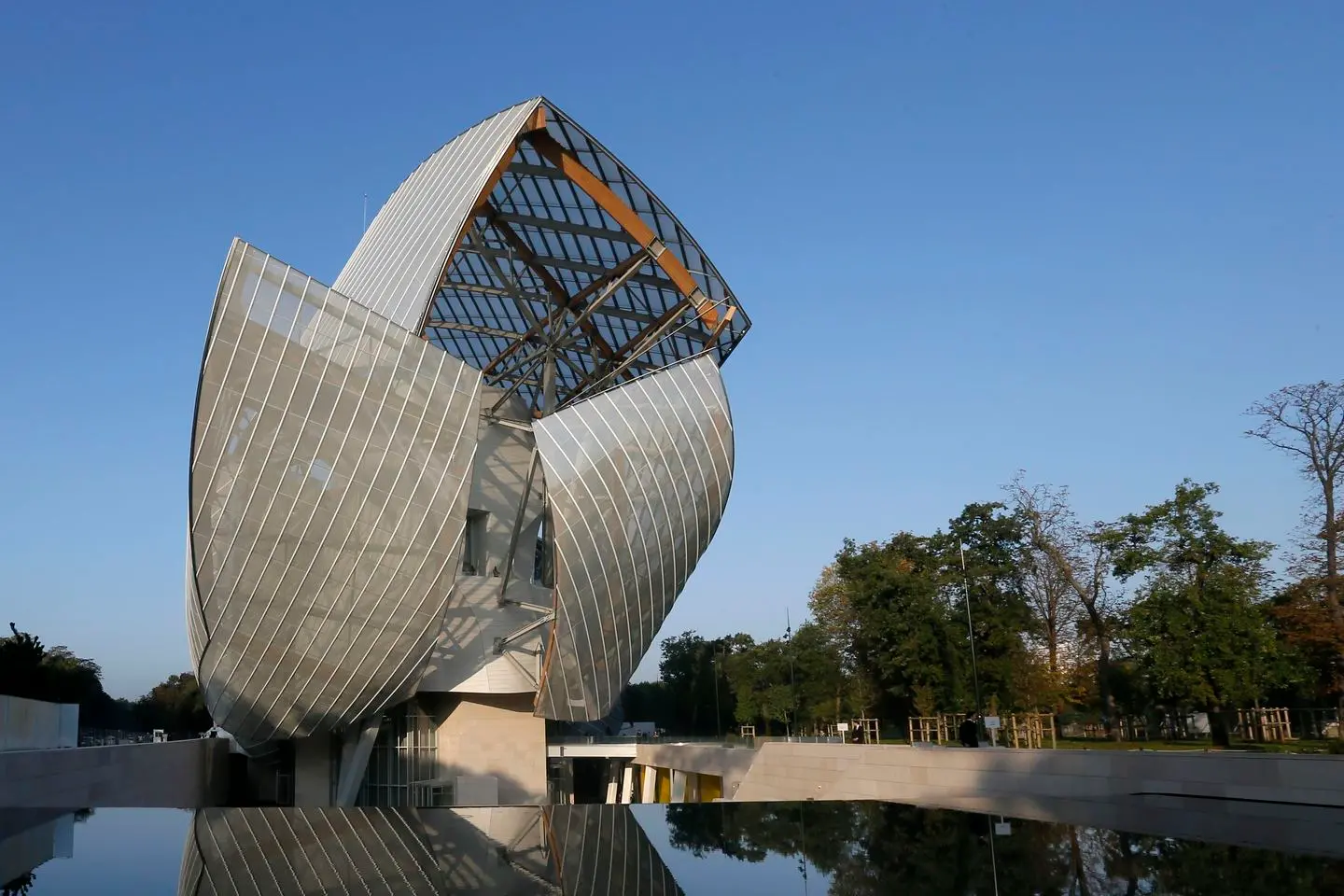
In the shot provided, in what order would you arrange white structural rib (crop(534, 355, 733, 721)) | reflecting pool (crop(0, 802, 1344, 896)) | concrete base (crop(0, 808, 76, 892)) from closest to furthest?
reflecting pool (crop(0, 802, 1344, 896)) < concrete base (crop(0, 808, 76, 892)) < white structural rib (crop(534, 355, 733, 721))

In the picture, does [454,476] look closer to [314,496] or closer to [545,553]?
[314,496]

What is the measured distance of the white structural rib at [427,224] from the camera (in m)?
28.0

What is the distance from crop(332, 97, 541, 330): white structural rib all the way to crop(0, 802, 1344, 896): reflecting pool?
1608cm

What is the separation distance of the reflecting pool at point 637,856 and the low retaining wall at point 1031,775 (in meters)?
1.94

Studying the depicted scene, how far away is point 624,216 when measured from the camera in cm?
3156

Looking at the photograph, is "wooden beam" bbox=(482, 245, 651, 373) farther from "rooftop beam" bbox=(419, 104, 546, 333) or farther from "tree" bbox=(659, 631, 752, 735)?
"tree" bbox=(659, 631, 752, 735)

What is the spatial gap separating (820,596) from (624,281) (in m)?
38.0

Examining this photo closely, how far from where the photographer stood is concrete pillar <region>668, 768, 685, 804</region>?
4413 centimetres

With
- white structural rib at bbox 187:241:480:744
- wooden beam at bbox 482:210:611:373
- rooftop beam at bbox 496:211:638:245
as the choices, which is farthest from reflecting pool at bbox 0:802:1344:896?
rooftop beam at bbox 496:211:638:245

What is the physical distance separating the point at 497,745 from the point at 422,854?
26.2 meters

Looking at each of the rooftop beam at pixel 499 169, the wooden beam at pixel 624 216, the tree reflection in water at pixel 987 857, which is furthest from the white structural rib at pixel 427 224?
the tree reflection in water at pixel 987 857

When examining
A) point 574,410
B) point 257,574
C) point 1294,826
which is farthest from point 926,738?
point 1294,826

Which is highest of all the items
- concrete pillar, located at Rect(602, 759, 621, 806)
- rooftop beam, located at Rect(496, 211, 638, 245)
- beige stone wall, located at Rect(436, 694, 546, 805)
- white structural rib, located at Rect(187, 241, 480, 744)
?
rooftop beam, located at Rect(496, 211, 638, 245)

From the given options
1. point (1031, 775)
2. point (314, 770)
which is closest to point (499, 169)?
point (314, 770)
